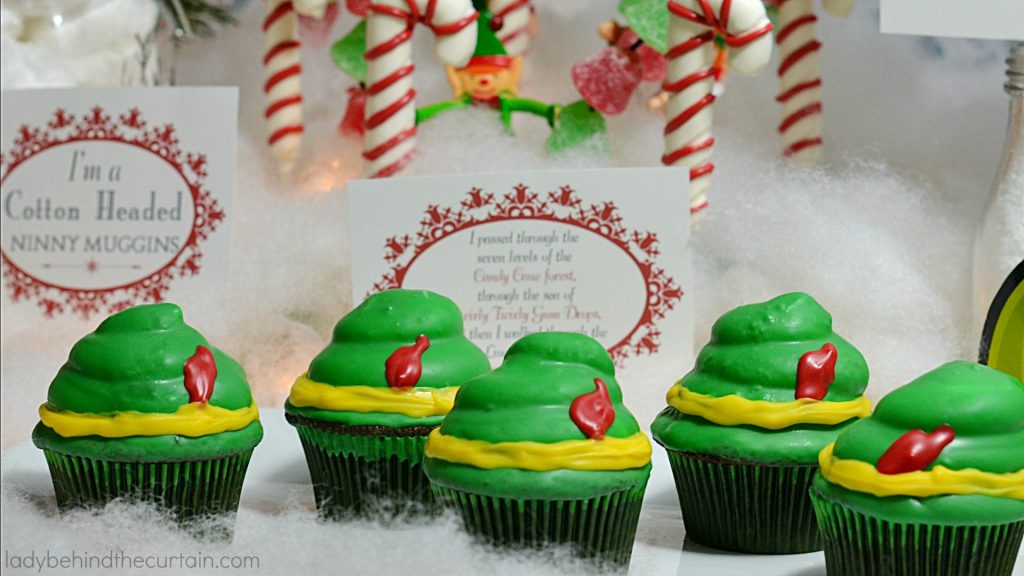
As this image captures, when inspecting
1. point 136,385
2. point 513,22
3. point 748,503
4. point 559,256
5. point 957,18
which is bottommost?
point 748,503

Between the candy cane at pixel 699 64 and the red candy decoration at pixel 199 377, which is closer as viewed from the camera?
the red candy decoration at pixel 199 377

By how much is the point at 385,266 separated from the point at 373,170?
0.55 ft

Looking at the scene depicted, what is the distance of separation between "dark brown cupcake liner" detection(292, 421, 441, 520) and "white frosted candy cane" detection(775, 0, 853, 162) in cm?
76

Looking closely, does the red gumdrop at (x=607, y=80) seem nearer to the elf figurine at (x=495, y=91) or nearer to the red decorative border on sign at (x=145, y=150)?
the elf figurine at (x=495, y=91)

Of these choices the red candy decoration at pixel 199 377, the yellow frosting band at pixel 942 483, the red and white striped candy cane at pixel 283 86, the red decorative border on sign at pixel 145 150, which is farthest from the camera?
the red and white striped candy cane at pixel 283 86

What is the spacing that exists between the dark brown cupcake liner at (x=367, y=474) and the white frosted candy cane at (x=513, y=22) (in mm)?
756

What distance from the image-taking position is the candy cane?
4.79ft

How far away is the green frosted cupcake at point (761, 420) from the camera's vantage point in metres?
1.04

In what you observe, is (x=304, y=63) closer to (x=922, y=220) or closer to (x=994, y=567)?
(x=922, y=220)

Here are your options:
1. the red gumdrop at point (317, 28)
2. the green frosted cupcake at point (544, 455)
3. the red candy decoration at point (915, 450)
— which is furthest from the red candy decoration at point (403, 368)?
the red gumdrop at point (317, 28)

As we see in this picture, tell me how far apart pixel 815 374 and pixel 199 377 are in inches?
21.9

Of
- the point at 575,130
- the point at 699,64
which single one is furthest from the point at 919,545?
the point at 575,130

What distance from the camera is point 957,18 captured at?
124 centimetres

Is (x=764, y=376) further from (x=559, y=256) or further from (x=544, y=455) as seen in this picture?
(x=559, y=256)
